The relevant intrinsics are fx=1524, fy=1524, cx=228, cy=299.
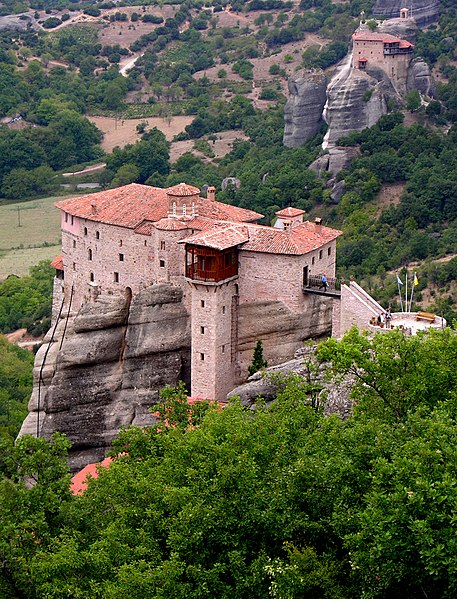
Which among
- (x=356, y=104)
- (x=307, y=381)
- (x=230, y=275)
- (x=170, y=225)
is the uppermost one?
(x=170, y=225)

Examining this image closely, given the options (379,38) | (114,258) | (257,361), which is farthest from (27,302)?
(257,361)

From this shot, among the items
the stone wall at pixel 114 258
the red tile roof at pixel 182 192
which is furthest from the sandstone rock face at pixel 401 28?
the red tile roof at pixel 182 192

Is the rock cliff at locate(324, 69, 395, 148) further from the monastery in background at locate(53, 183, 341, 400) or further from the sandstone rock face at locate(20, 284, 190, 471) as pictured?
the sandstone rock face at locate(20, 284, 190, 471)

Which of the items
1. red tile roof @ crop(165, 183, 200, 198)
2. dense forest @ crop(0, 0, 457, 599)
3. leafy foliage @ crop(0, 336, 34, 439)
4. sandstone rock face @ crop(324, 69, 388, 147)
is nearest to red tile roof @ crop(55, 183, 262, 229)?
red tile roof @ crop(165, 183, 200, 198)

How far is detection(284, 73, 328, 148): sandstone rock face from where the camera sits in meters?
106

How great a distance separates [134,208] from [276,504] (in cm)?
2659

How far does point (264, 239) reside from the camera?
56.8 metres

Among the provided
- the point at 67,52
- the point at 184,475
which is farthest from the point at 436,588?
the point at 67,52

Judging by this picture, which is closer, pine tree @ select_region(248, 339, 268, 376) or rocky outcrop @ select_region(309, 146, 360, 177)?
pine tree @ select_region(248, 339, 268, 376)

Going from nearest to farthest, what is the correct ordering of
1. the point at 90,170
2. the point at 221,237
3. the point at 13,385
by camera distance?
1. the point at 221,237
2. the point at 13,385
3. the point at 90,170

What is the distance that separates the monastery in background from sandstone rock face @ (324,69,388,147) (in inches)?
1629

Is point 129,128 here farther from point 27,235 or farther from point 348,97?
point 348,97

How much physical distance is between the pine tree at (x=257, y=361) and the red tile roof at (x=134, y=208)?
19.9ft

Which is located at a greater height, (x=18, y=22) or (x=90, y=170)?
(x=18, y=22)
